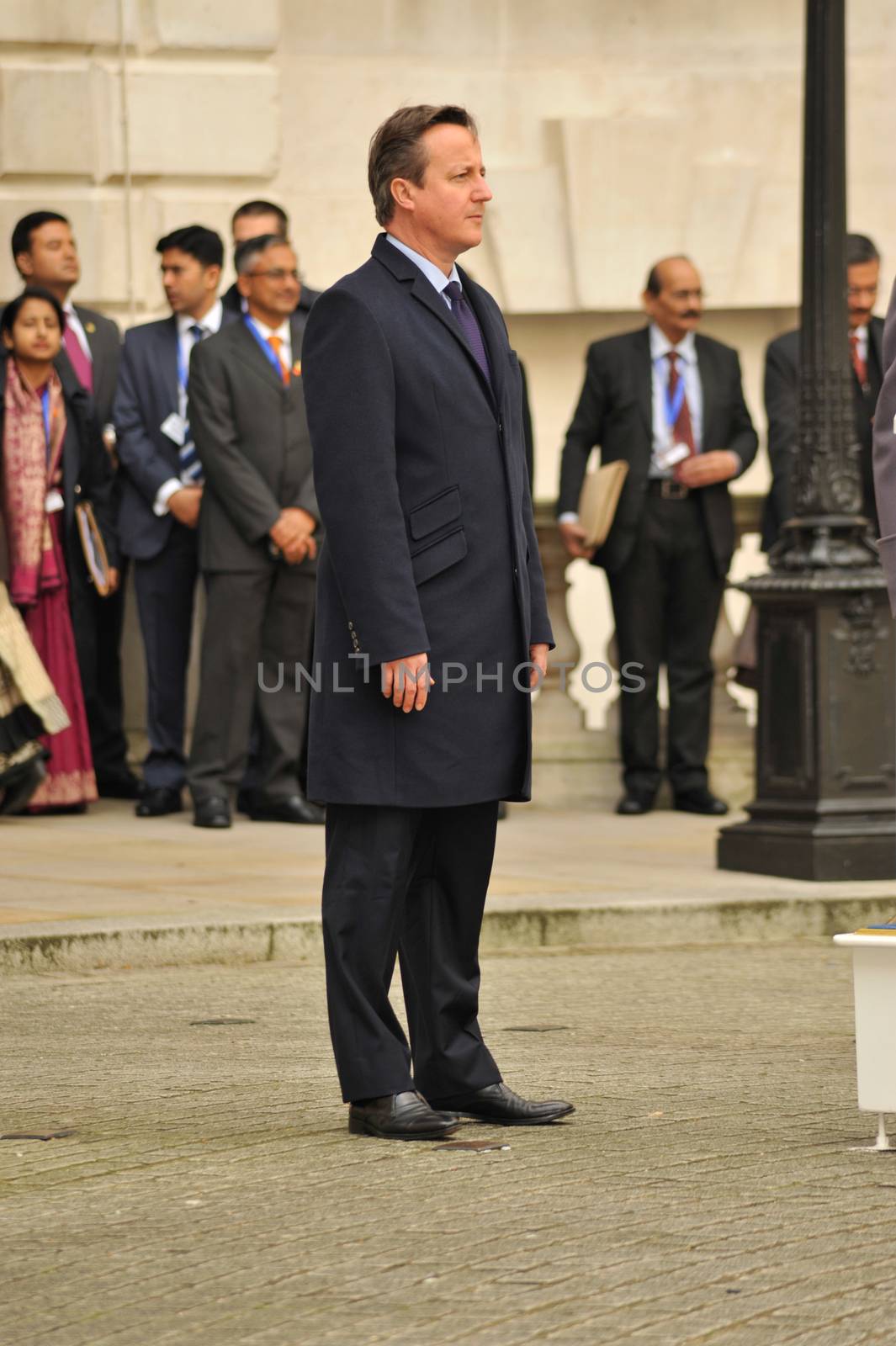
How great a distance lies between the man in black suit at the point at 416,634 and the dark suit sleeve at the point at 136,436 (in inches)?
230

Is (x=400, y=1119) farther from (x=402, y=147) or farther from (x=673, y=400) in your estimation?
(x=673, y=400)

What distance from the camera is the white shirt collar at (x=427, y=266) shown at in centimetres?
566

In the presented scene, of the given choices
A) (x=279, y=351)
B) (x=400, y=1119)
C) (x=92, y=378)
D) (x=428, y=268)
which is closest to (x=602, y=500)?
(x=279, y=351)

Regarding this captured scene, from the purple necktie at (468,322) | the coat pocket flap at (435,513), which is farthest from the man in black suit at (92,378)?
the coat pocket flap at (435,513)

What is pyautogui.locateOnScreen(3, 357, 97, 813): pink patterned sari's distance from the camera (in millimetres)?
11312

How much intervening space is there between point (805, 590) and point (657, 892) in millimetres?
1385

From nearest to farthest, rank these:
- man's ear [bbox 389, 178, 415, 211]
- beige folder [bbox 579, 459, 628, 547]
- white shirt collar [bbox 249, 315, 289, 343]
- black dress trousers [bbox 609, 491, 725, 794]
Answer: man's ear [bbox 389, 178, 415, 211], white shirt collar [bbox 249, 315, 289, 343], beige folder [bbox 579, 459, 628, 547], black dress trousers [bbox 609, 491, 725, 794]

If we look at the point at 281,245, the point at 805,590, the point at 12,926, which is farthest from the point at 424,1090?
the point at 281,245

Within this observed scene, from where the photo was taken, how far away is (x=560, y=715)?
12625 millimetres

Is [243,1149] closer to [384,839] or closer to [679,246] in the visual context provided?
[384,839]

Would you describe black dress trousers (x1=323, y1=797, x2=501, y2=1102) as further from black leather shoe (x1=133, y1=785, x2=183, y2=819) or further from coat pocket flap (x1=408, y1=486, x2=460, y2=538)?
black leather shoe (x1=133, y1=785, x2=183, y2=819)

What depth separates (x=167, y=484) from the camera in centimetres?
1144

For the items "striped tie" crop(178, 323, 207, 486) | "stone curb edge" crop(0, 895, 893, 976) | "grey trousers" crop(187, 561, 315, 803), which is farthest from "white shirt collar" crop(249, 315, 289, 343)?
"stone curb edge" crop(0, 895, 893, 976)

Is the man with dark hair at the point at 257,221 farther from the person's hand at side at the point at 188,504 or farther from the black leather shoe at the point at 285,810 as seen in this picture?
the black leather shoe at the point at 285,810
